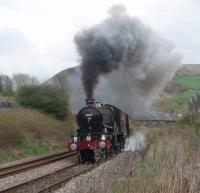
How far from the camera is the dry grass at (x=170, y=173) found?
→ 31.0 ft

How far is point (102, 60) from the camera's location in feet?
103

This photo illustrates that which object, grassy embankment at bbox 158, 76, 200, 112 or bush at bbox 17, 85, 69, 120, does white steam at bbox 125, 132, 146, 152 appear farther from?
grassy embankment at bbox 158, 76, 200, 112

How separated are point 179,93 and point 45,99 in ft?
142

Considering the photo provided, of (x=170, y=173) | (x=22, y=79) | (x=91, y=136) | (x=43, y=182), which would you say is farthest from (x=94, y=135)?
(x=22, y=79)

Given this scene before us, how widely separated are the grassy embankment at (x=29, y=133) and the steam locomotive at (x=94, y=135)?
14.8 feet

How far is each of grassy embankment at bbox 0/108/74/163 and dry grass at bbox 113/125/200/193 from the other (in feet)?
56.5

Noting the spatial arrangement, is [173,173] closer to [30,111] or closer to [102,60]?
[102,60]

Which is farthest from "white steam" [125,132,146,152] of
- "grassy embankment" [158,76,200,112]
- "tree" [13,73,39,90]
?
"tree" [13,73,39,90]

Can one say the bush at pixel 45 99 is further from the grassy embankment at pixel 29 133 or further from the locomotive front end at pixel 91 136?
the locomotive front end at pixel 91 136

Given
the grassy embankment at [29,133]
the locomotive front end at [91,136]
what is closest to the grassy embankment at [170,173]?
the locomotive front end at [91,136]

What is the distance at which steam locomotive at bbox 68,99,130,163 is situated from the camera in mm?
24297

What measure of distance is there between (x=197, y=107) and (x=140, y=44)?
5.67m

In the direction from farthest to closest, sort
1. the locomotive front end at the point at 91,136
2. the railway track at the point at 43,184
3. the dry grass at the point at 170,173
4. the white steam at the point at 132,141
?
the white steam at the point at 132,141 < the locomotive front end at the point at 91,136 < the railway track at the point at 43,184 < the dry grass at the point at 170,173

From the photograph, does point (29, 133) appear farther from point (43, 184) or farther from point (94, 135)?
point (43, 184)
